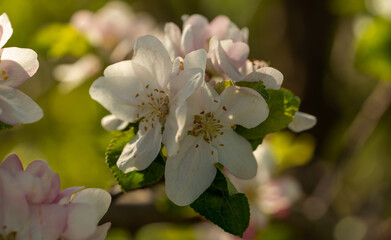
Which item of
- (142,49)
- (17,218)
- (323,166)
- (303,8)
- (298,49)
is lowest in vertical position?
(323,166)

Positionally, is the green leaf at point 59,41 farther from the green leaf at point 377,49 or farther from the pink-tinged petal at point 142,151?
the green leaf at point 377,49

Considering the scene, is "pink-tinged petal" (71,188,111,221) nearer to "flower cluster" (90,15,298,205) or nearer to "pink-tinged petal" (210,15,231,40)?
"flower cluster" (90,15,298,205)

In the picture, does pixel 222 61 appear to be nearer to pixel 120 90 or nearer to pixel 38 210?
pixel 120 90

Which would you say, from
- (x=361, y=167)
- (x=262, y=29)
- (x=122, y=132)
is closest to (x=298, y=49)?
(x=262, y=29)

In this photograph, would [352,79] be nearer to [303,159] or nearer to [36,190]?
[303,159]

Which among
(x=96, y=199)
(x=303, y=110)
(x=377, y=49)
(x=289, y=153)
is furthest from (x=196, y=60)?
(x=303, y=110)

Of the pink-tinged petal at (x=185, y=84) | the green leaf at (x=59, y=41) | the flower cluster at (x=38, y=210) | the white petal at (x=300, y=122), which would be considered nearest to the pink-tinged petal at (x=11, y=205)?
the flower cluster at (x=38, y=210)
